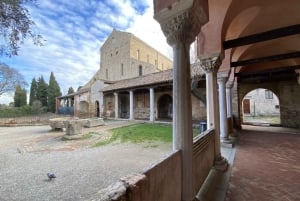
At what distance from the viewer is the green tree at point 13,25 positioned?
211cm

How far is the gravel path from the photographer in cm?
354

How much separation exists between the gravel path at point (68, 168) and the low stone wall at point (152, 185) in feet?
0.68

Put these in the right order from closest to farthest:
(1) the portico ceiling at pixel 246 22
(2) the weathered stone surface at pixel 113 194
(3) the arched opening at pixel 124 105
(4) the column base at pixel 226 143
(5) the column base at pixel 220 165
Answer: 1. (2) the weathered stone surface at pixel 113 194
2. (5) the column base at pixel 220 165
3. (1) the portico ceiling at pixel 246 22
4. (4) the column base at pixel 226 143
5. (3) the arched opening at pixel 124 105

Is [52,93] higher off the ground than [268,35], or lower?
higher

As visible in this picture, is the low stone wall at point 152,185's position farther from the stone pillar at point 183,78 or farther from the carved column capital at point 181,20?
the carved column capital at point 181,20

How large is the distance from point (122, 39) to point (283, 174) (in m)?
27.3

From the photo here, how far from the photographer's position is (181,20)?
2.29 m

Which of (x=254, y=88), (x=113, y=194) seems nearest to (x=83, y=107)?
(x=254, y=88)

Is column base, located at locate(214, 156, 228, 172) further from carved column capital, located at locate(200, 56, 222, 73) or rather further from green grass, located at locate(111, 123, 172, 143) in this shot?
green grass, located at locate(111, 123, 172, 143)

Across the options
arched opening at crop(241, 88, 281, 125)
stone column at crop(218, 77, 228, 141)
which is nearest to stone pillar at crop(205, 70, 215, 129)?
stone column at crop(218, 77, 228, 141)

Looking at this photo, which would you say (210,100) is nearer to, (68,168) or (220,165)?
(220,165)

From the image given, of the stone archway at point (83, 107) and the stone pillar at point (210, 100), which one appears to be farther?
the stone archway at point (83, 107)

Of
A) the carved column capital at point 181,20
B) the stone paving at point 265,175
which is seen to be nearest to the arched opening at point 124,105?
the stone paving at point 265,175

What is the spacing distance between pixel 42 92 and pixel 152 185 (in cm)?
4053
